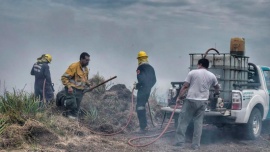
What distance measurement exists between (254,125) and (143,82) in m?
2.85

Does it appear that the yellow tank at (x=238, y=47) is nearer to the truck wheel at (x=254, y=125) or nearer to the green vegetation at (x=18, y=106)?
the truck wheel at (x=254, y=125)

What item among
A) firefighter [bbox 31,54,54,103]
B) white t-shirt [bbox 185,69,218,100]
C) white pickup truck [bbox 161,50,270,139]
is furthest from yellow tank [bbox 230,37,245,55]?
firefighter [bbox 31,54,54,103]

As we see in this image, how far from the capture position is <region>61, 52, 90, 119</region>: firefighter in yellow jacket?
1095cm

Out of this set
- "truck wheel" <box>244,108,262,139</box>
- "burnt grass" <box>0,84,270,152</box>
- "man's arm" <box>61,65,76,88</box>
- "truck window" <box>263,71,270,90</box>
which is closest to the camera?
"burnt grass" <box>0,84,270,152</box>

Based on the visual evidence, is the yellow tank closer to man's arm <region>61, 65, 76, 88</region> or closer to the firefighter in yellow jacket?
the firefighter in yellow jacket

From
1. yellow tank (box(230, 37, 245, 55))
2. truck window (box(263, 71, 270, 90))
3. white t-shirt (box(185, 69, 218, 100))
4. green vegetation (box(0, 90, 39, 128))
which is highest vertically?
yellow tank (box(230, 37, 245, 55))

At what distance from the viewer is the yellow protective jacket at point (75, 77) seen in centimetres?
1092

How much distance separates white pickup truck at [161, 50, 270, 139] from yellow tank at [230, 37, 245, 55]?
5.9 inches

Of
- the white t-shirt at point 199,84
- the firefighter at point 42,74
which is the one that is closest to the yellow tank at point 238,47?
the white t-shirt at point 199,84

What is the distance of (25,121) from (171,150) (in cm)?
292

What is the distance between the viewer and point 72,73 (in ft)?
35.9

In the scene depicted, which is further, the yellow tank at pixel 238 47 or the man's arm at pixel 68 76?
the yellow tank at pixel 238 47

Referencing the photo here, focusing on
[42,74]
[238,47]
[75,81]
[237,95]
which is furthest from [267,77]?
[42,74]

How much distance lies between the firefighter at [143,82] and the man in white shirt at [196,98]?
1835 millimetres
